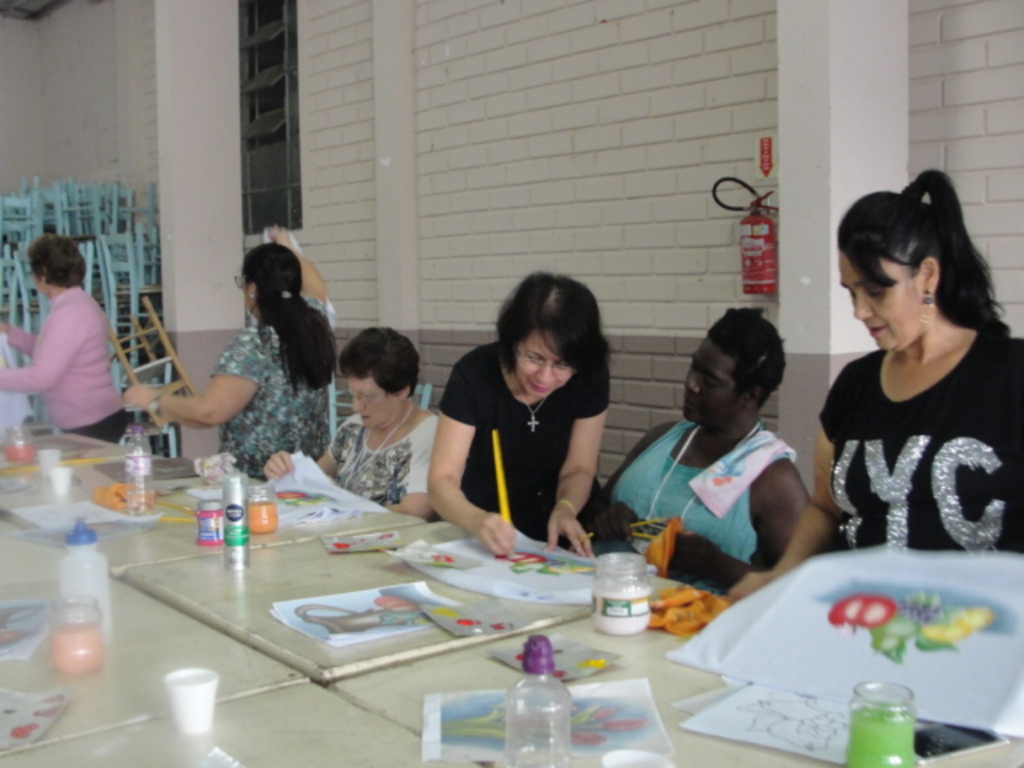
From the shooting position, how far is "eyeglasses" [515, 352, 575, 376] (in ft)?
8.13

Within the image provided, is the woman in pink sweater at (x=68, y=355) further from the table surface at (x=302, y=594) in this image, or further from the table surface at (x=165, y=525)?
the table surface at (x=302, y=594)

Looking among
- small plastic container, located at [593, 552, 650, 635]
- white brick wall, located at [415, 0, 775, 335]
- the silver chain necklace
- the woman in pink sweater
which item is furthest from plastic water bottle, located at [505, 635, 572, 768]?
the woman in pink sweater

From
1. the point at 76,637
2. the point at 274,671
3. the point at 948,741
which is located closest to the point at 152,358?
the point at 76,637

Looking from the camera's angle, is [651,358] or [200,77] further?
[200,77]

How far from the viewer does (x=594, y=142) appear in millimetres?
4602

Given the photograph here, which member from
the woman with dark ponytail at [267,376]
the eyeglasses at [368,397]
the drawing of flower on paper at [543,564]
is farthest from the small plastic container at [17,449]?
the drawing of flower on paper at [543,564]

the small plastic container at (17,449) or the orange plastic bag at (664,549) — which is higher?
the small plastic container at (17,449)

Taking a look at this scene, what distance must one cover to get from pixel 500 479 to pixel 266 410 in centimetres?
127

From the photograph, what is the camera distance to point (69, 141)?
9148 mm

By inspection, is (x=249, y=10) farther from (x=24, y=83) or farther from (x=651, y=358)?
(x=651, y=358)

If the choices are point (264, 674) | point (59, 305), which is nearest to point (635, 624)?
point (264, 674)

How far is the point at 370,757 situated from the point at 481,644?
0.46 meters

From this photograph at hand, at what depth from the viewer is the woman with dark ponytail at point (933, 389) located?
177 cm

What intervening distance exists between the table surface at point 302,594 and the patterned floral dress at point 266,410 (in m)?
1.06
